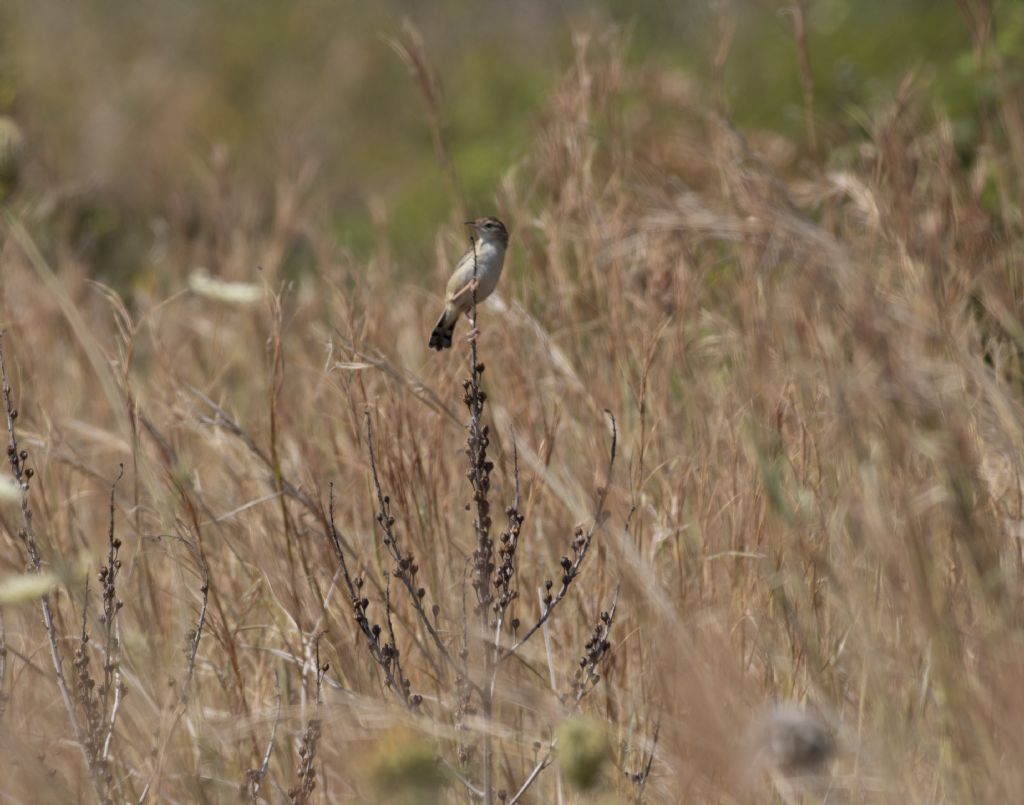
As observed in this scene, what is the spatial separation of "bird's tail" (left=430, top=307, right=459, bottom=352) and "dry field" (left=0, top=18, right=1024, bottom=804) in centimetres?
11

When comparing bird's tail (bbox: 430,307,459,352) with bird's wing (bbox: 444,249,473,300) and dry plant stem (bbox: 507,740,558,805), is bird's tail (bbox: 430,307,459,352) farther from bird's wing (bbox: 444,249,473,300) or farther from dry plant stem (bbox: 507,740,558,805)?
dry plant stem (bbox: 507,740,558,805)

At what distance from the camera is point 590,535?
194 centimetres

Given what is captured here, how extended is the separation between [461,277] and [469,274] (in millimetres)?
37

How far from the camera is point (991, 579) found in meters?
1.46

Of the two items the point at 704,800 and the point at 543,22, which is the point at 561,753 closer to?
the point at 704,800

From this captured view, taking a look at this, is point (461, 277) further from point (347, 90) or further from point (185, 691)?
point (347, 90)

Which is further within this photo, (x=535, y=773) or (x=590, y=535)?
(x=590, y=535)

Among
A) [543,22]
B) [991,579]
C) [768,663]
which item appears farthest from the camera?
[543,22]

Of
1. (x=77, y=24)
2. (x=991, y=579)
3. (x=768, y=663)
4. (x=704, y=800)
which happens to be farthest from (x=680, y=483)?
(x=77, y=24)

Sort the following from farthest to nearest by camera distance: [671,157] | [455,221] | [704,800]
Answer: [671,157], [455,221], [704,800]

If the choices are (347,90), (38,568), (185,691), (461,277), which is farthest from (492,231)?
(347,90)

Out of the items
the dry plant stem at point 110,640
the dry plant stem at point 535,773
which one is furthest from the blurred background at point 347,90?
the dry plant stem at point 535,773

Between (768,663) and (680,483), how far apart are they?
1.64ft

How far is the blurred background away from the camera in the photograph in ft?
19.1
